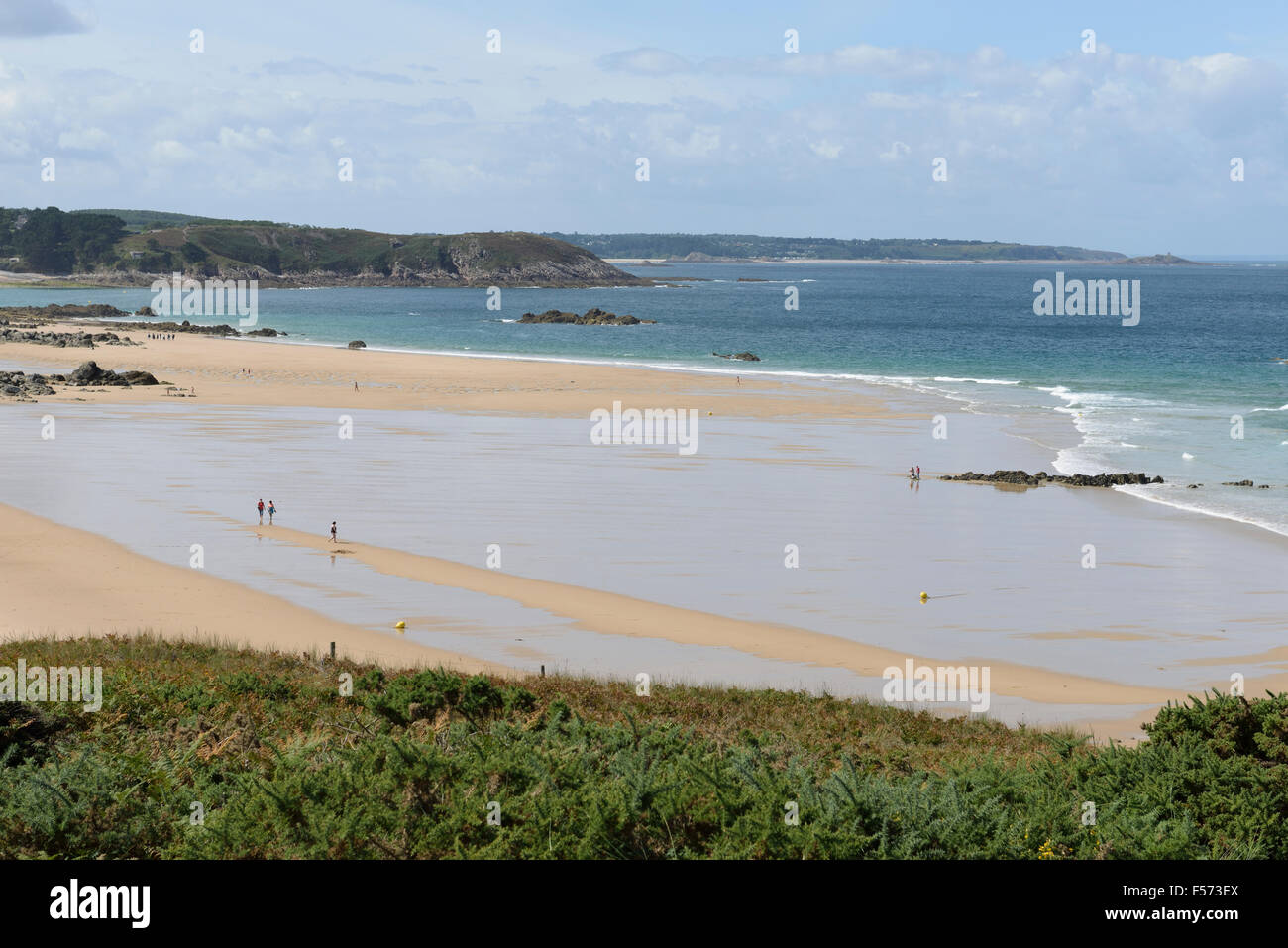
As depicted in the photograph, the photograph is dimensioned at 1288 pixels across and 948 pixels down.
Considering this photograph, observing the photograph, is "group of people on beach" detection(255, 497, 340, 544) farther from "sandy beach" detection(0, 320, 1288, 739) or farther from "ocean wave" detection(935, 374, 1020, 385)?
"ocean wave" detection(935, 374, 1020, 385)

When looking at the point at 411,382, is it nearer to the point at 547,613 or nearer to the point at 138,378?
the point at 138,378

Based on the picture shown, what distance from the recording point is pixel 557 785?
10219mm

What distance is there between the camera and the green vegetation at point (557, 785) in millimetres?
9156

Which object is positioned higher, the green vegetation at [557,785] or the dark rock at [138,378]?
the dark rock at [138,378]

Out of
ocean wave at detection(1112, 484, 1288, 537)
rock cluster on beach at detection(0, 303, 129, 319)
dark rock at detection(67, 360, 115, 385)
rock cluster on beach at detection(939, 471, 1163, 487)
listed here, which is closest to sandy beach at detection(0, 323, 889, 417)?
dark rock at detection(67, 360, 115, 385)

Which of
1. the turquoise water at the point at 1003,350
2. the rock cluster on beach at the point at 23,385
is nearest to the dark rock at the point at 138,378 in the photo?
the rock cluster on beach at the point at 23,385

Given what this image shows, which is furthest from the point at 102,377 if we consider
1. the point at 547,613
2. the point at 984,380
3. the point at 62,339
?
the point at 984,380

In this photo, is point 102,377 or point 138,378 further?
point 138,378

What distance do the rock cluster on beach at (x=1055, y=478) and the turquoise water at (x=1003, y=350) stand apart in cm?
85

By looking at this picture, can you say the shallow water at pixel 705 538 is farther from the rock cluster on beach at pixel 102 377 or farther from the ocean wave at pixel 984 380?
the ocean wave at pixel 984 380

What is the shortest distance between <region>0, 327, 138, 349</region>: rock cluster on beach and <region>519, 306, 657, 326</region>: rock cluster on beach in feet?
157

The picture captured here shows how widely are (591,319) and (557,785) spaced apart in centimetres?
11728

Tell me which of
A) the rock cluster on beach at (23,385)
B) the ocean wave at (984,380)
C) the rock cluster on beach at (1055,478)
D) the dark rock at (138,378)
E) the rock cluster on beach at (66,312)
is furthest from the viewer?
the rock cluster on beach at (66,312)
